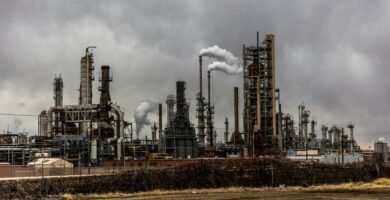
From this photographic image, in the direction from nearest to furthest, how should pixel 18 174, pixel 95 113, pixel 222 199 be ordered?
pixel 222 199 < pixel 18 174 < pixel 95 113

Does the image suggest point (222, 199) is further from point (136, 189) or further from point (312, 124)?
point (312, 124)

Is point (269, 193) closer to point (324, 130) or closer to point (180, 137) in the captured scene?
point (180, 137)

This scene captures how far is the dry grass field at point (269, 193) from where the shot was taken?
41.1 m

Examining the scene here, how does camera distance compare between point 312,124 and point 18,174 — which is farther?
point 312,124

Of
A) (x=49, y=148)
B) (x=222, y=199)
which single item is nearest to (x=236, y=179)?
(x=222, y=199)

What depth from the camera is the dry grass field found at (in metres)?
41.1

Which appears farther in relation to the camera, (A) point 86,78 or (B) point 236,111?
(B) point 236,111

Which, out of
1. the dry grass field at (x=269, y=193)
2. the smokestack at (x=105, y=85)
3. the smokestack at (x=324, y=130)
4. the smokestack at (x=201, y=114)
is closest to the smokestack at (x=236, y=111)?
the smokestack at (x=201, y=114)

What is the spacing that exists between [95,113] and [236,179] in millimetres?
35864

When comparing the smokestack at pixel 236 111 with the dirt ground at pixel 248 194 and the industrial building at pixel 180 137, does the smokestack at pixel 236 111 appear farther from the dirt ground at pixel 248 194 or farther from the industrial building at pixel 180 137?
the dirt ground at pixel 248 194

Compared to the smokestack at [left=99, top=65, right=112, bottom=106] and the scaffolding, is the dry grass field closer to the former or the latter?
the scaffolding

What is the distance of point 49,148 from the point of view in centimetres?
7294

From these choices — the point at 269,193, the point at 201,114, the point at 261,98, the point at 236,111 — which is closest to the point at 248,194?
the point at 269,193

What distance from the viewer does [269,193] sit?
4556 cm
